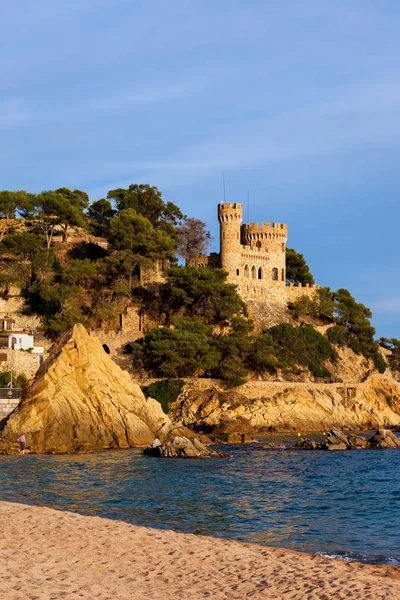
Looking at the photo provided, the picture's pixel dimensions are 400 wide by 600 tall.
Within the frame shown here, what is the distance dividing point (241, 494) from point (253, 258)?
45125mm

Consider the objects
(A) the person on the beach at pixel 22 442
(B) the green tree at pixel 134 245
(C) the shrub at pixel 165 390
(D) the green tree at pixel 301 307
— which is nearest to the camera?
(A) the person on the beach at pixel 22 442

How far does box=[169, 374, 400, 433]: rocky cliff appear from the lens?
5141cm

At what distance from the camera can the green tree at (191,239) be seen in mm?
71688

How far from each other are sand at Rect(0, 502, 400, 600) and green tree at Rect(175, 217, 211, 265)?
2185 inches

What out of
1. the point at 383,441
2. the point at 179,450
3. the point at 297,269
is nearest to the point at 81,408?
the point at 179,450

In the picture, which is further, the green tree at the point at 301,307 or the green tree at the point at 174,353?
the green tree at the point at 301,307

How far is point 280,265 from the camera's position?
2790 inches

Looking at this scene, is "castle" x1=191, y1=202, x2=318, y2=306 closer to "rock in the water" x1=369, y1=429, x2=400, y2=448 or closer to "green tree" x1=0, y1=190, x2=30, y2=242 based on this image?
"green tree" x1=0, y1=190, x2=30, y2=242

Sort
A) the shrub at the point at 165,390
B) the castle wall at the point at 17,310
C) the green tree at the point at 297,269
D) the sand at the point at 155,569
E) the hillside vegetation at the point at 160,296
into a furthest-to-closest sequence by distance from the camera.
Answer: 1. the green tree at the point at 297,269
2. the castle wall at the point at 17,310
3. the hillside vegetation at the point at 160,296
4. the shrub at the point at 165,390
5. the sand at the point at 155,569

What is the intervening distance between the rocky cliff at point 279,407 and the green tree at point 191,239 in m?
19.7

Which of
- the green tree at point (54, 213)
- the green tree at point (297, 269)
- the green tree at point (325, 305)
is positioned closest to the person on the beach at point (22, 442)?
the green tree at point (54, 213)

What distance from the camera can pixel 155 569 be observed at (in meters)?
13.3

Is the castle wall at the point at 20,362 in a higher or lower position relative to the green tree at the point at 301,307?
lower

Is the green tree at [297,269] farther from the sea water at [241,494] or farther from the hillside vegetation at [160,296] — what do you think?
the sea water at [241,494]
